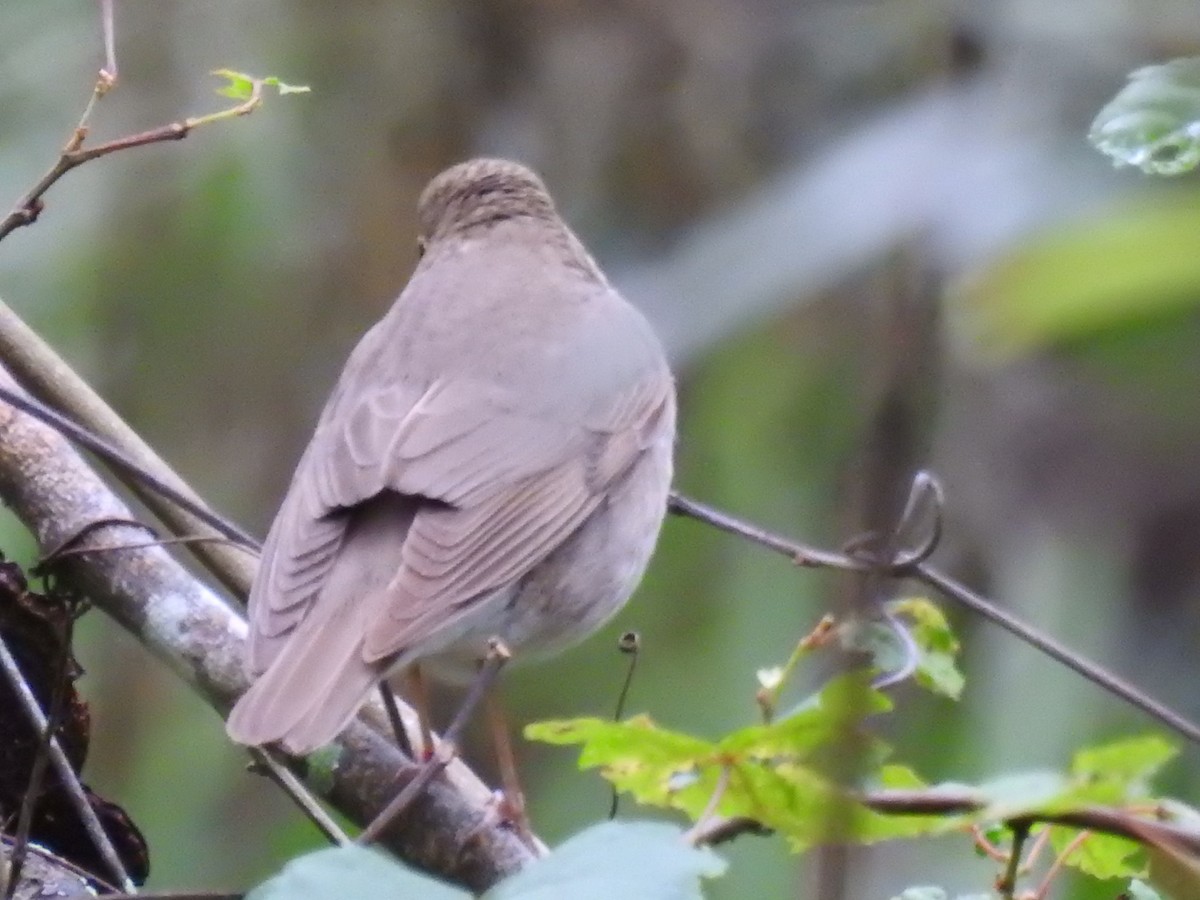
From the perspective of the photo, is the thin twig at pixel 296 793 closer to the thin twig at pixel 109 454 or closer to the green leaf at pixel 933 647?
the thin twig at pixel 109 454

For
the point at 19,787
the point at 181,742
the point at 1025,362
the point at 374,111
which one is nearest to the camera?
the point at 19,787

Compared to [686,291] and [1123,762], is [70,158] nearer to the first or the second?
[1123,762]

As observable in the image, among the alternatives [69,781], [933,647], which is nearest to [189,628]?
[69,781]

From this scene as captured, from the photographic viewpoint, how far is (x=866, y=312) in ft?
18.1

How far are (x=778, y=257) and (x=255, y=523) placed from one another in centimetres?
210

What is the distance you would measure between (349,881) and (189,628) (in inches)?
49.2

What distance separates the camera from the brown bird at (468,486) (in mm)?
3061

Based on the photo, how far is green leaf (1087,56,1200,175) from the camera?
2482 mm

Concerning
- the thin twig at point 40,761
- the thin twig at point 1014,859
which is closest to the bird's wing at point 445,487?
the thin twig at point 40,761

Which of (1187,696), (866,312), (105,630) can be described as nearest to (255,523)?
(105,630)

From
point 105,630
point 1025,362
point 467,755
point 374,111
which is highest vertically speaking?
point 374,111

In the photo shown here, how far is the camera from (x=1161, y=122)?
2.49m

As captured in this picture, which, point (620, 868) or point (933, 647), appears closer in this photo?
point (620, 868)

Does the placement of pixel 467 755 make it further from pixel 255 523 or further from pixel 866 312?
pixel 866 312
